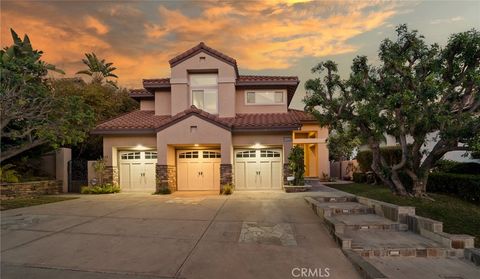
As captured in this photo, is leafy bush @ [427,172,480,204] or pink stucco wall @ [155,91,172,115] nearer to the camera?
leafy bush @ [427,172,480,204]

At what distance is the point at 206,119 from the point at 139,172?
17.6ft

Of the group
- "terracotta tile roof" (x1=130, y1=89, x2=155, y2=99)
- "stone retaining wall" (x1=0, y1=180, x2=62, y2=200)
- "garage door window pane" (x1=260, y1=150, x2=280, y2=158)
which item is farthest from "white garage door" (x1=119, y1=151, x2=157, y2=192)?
"garage door window pane" (x1=260, y1=150, x2=280, y2=158)

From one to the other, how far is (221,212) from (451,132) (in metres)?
7.87

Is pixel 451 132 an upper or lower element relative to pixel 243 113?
lower

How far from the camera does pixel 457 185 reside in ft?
35.3

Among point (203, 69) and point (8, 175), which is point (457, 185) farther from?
point (8, 175)

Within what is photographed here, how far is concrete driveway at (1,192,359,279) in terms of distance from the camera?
527 cm

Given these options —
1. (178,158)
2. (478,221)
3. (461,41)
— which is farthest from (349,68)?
(178,158)

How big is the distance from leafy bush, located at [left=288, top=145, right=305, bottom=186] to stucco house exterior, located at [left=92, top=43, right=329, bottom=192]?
523mm

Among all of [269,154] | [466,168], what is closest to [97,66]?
[269,154]

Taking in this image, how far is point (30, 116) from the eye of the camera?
10258 millimetres

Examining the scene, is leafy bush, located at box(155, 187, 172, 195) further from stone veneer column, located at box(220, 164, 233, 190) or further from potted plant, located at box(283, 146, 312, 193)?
potted plant, located at box(283, 146, 312, 193)

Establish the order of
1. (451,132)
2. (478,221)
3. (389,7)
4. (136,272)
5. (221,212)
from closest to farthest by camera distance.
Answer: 1. (136,272)
2. (478,221)
3. (451,132)
4. (221,212)
5. (389,7)

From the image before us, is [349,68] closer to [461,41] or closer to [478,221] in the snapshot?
[461,41]
